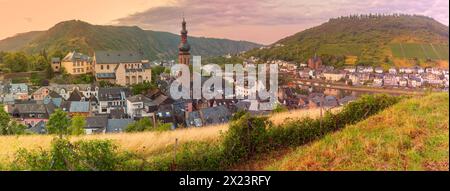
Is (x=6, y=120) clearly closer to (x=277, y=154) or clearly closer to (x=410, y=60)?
(x=277, y=154)

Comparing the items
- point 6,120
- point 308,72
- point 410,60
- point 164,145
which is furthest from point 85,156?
point 6,120

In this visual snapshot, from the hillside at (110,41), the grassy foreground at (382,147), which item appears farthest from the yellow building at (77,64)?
the grassy foreground at (382,147)

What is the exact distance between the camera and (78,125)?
11586 millimetres

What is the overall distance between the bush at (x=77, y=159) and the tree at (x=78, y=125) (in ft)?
19.1

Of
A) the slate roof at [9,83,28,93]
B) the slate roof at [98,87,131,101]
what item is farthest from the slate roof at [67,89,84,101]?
the slate roof at [9,83,28,93]

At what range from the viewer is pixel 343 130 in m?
6.43

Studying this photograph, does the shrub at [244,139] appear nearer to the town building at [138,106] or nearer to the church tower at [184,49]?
the church tower at [184,49]

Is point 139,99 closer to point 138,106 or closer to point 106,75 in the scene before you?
point 138,106

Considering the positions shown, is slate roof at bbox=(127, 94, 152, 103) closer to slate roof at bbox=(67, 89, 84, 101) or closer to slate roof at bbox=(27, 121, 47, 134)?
slate roof at bbox=(67, 89, 84, 101)

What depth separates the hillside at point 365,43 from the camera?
28.6 feet

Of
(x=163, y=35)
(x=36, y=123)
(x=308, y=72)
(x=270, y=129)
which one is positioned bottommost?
(x=36, y=123)

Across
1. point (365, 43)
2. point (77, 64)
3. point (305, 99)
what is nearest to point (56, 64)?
point (77, 64)

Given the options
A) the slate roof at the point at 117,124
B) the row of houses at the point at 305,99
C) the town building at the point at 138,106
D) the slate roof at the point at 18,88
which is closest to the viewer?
the row of houses at the point at 305,99

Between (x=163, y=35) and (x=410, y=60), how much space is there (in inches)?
218
